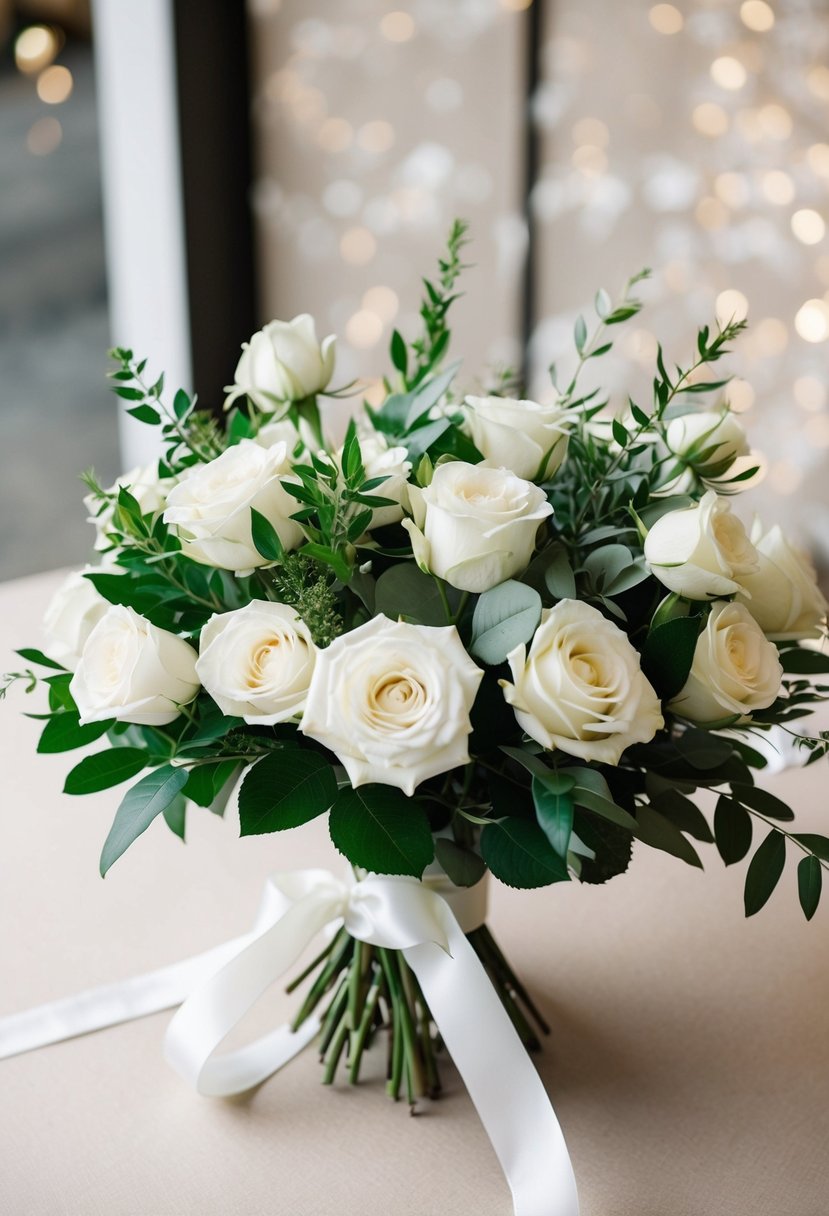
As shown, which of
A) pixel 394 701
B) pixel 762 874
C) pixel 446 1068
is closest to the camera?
pixel 394 701

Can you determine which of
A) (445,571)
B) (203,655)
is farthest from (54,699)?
(445,571)

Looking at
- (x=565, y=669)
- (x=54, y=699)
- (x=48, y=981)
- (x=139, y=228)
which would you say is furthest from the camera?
(x=139, y=228)

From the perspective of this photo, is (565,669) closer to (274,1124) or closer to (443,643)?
(443,643)

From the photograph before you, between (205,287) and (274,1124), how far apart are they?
2.45 meters

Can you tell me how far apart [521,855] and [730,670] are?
147 mm

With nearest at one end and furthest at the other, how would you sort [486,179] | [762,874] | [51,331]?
[762,874] → [486,179] → [51,331]

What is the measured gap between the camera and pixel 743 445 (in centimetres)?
73

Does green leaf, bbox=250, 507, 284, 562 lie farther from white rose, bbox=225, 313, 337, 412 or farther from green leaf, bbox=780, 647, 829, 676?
green leaf, bbox=780, 647, 829, 676

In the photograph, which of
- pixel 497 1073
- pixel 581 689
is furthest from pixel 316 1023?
pixel 581 689

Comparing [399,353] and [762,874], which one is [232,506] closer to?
[399,353]

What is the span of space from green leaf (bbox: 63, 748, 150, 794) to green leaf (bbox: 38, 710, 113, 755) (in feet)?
0.07

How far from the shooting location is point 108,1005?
81 centimetres

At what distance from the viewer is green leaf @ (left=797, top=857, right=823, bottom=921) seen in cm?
65

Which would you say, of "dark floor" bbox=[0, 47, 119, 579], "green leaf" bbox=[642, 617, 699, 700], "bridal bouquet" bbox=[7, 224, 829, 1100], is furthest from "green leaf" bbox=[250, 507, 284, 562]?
"dark floor" bbox=[0, 47, 119, 579]
